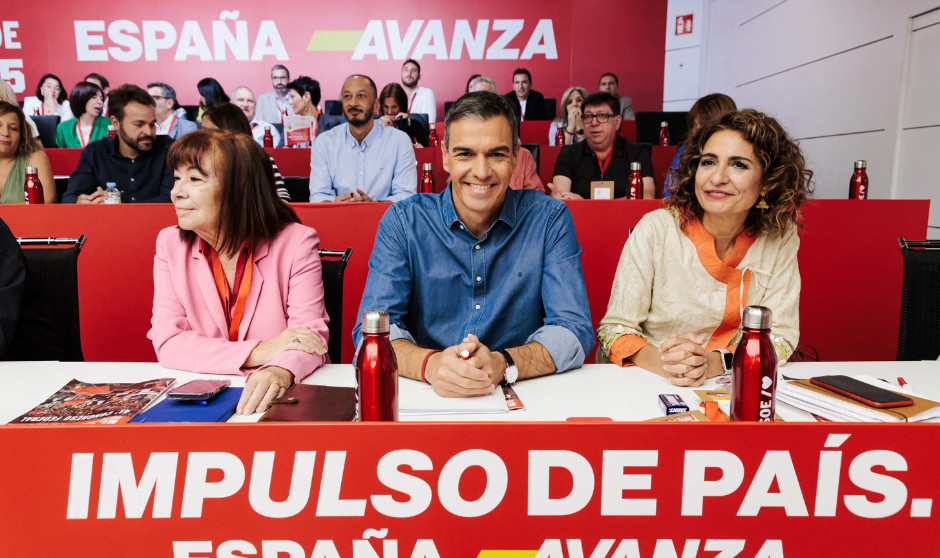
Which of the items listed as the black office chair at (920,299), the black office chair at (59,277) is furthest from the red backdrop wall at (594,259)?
the black office chair at (59,277)

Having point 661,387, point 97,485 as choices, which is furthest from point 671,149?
point 97,485

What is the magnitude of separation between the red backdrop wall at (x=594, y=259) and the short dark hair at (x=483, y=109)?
1.14m

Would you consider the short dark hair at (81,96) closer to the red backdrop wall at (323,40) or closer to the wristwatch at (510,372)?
the red backdrop wall at (323,40)

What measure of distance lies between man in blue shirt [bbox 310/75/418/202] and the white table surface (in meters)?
2.76

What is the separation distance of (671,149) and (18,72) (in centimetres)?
930

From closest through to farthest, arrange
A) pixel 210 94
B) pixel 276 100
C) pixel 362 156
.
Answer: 1. pixel 362 156
2. pixel 210 94
3. pixel 276 100

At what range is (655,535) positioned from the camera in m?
0.71

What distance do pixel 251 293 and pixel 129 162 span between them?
250 centimetres

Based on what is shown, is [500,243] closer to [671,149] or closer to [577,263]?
[577,263]

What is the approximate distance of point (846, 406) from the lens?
1.09m

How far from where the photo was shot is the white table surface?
1.12m

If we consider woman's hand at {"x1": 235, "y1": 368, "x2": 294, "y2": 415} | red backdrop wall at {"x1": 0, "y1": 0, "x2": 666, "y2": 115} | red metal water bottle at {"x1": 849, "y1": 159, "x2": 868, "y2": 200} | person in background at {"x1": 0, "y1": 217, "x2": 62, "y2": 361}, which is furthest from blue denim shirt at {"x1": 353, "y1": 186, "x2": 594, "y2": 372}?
red backdrop wall at {"x1": 0, "y1": 0, "x2": 666, "y2": 115}

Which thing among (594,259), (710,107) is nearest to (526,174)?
(710,107)

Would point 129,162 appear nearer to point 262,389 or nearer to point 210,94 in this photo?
point 262,389
